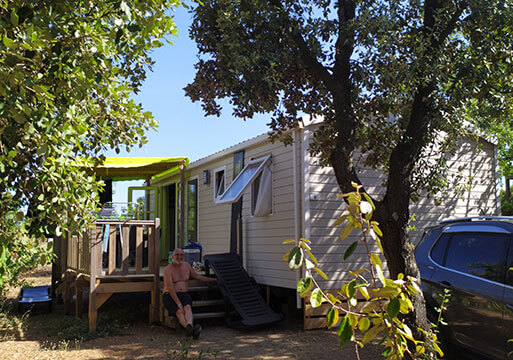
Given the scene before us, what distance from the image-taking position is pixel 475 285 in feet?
15.9

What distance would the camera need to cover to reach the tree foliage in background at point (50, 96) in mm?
2617

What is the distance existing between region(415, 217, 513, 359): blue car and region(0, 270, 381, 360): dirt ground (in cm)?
156

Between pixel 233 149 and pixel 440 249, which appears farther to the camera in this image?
pixel 233 149

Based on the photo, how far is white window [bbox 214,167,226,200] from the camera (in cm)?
1124

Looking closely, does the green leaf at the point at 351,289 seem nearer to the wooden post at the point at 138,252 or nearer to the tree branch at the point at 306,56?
the tree branch at the point at 306,56

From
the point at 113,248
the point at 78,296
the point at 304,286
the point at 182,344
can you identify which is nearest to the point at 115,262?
the point at 113,248

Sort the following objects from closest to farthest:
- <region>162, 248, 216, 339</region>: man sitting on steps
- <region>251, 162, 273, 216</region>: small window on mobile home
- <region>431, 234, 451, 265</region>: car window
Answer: <region>431, 234, 451, 265</region>: car window → <region>162, 248, 216, 339</region>: man sitting on steps → <region>251, 162, 273, 216</region>: small window on mobile home

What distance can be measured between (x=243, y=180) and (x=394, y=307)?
24.8ft

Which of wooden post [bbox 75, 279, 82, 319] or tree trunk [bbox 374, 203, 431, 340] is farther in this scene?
wooden post [bbox 75, 279, 82, 319]

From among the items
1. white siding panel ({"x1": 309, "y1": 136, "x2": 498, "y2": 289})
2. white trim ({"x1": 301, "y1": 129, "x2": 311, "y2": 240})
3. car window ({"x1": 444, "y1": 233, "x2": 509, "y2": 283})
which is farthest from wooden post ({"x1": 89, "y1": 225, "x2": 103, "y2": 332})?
car window ({"x1": 444, "y1": 233, "x2": 509, "y2": 283})

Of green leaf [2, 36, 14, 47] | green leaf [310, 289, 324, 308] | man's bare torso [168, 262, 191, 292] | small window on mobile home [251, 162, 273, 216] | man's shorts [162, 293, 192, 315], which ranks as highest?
green leaf [2, 36, 14, 47]

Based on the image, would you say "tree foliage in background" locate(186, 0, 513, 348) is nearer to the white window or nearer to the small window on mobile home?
the small window on mobile home

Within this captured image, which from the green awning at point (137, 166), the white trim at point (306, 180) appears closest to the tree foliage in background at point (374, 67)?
the white trim at point (306, 180)

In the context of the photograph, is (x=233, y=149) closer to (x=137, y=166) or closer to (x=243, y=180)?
(x=243, y=180)
